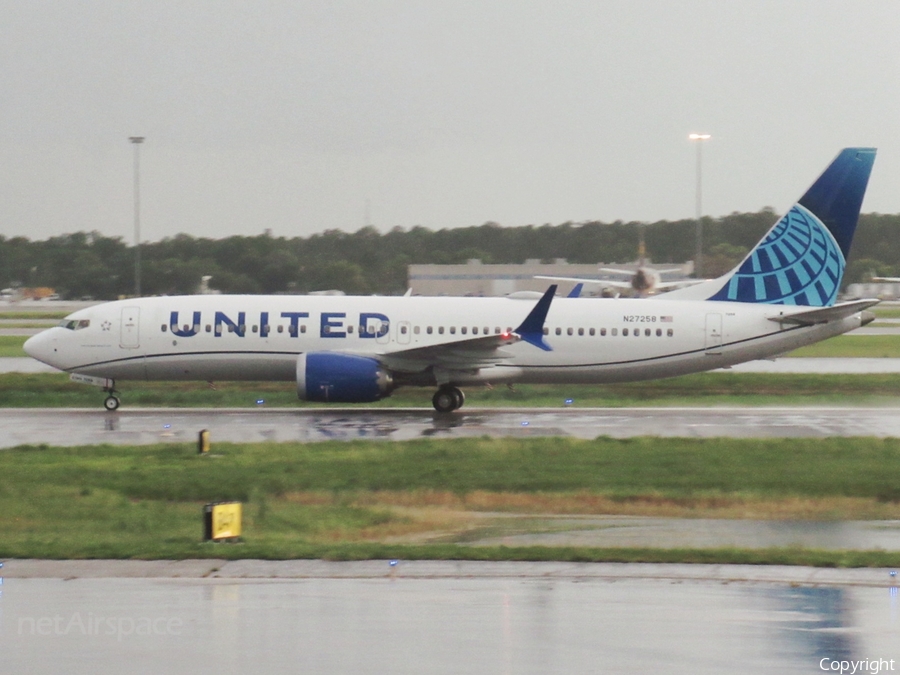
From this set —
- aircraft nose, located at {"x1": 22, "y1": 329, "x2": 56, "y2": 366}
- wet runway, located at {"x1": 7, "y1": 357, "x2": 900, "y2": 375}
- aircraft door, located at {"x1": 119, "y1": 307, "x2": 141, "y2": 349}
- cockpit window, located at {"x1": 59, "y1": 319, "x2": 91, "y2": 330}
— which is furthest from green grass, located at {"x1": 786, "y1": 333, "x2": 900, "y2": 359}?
aircraft nose, located at {"x1": 22, "y1": 329, "x2": 56, "y2": 366}

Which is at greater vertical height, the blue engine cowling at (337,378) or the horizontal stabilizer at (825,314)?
the horizontal stabilizer at (825,314)

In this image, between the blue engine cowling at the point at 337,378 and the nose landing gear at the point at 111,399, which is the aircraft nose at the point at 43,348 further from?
the blue engine cowling at the point at 337,378

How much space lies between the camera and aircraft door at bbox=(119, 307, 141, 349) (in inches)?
1203

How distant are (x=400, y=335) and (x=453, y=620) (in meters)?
20.5

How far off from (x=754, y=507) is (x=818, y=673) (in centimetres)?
876

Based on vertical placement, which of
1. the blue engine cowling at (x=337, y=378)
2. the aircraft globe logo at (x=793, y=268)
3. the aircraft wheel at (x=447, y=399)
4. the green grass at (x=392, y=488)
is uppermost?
Result: the aircraft globe logo at (x=793, y=268)

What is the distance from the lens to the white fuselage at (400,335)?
30.5 metres

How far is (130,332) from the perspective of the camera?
30625 mm

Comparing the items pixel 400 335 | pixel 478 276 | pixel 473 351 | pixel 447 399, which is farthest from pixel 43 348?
pixel 478 276

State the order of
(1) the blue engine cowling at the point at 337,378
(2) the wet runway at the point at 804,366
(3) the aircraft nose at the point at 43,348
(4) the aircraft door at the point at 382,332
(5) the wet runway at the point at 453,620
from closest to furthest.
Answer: (5) the wet runway at the point at 453,620
(1) the blue engine cowling at the point at 337,378
(4) the aircraft door at the point at 382,332
(3) the aircraft nose at the point at 43,348
(2) the wet runway at the point at 804,366

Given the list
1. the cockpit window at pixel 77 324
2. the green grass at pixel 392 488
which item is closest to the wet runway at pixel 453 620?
the green grass at pixel 392 488

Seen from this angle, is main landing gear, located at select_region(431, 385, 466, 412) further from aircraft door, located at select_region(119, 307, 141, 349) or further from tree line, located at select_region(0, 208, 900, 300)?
tree line, located at select_region(0, 208, 900, 300)

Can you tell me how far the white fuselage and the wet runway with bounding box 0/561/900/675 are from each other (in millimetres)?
17629

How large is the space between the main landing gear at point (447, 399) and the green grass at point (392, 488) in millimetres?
6289
